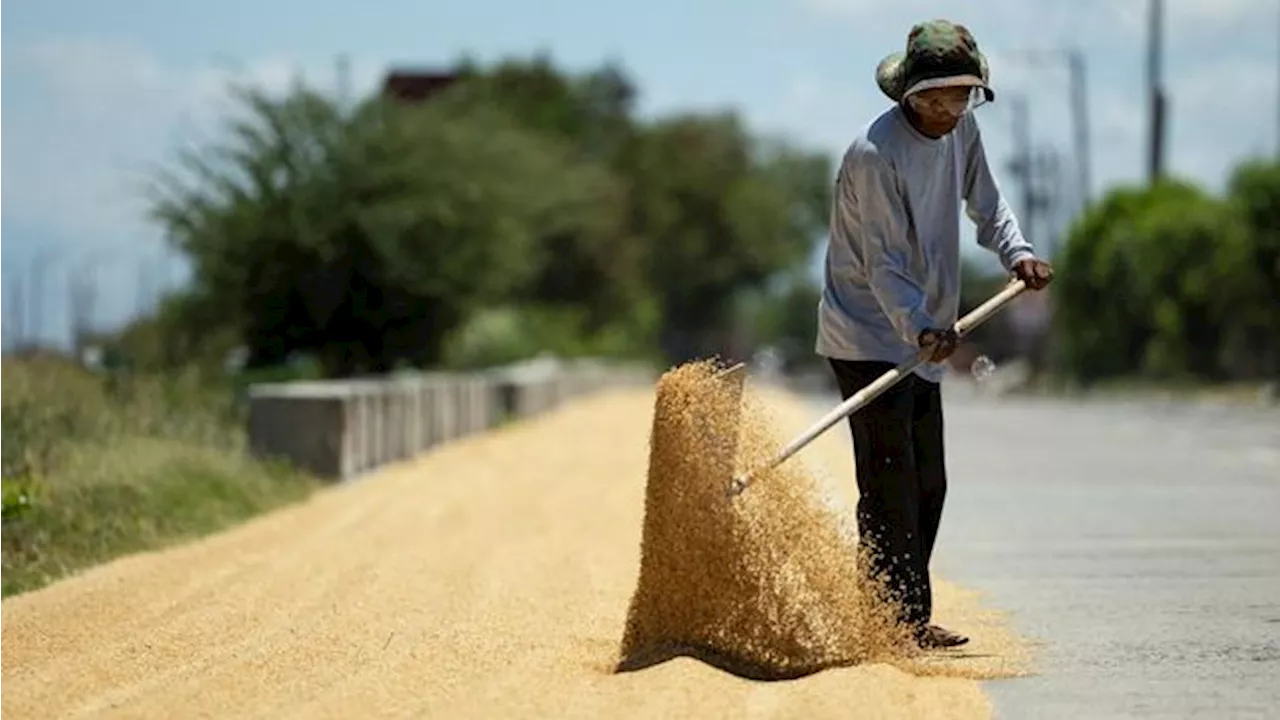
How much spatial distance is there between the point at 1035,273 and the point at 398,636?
2632 millimetres

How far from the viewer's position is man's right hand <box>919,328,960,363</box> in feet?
30.3

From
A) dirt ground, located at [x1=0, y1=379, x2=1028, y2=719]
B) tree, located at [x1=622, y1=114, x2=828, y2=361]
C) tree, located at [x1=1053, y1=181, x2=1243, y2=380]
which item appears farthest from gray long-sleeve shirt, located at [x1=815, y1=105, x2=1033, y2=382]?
tree, located at [x1=622, y1=114, x2=828, y2=361]

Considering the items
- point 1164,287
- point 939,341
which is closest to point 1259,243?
point 1164,287

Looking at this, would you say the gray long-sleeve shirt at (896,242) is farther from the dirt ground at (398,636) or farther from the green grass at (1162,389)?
the green grass at (1162,389)

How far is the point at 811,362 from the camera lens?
142 m

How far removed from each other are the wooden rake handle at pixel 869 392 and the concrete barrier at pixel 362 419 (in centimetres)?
1194

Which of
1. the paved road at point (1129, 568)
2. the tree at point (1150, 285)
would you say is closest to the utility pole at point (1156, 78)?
the tree at point (1150, 285)

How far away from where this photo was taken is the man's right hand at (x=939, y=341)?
923 centimetres

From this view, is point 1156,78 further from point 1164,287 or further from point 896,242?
point 896,242

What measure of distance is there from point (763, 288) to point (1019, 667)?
114 meters

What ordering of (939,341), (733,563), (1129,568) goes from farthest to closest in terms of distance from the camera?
(1129,568) → (939,341) → (733,563)

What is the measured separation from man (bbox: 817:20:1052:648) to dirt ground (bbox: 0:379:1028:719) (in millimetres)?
331

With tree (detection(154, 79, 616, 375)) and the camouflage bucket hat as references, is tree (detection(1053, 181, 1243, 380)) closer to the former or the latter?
tree (detection(154, 79, 616, 375))

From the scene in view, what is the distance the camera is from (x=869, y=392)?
9.29 m
